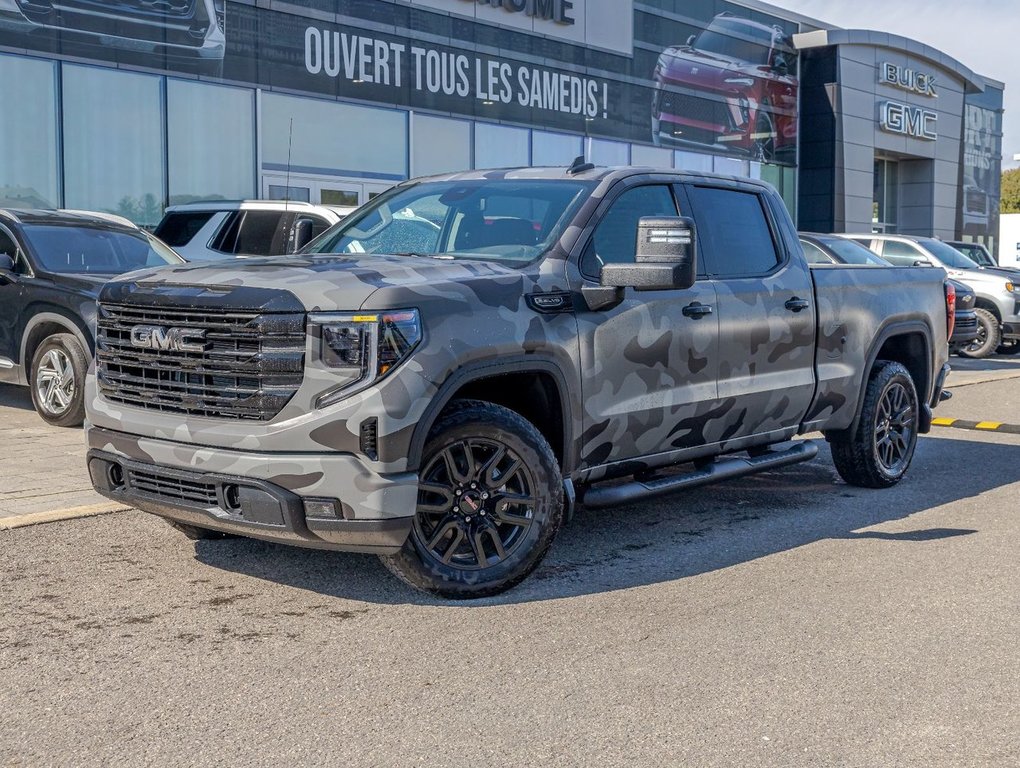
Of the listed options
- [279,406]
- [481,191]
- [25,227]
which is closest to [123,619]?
[279,406]

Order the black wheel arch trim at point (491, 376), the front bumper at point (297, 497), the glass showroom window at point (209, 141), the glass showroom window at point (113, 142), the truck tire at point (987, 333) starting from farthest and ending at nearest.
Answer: the glass showroom window at point (209, 141), the truck tire at point (987, 333), the glass showroom window at point (113, 142), the black wheel arch trim at point (491, 376), the front bumper at point (297, 497)

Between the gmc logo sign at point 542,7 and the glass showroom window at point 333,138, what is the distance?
3566 mm

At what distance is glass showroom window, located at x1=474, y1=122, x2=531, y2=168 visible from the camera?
25.0 metres

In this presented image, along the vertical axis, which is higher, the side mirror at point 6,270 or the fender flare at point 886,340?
the side mirror at point 6,270

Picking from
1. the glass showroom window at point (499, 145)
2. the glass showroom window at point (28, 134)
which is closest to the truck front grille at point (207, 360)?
the glass showroom window at point (28, 134)

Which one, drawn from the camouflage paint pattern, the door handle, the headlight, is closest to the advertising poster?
the camouflage paint pattern

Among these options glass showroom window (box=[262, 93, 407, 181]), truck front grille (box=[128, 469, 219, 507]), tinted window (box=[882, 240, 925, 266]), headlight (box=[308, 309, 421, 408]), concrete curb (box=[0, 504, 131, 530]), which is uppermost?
glass showroom window (box=[262, 93, 407, 181])

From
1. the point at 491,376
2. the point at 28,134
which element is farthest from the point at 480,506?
the point at 28,134

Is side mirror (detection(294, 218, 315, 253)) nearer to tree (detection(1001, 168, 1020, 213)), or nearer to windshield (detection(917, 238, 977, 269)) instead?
windshield (detection(917, 238, 977, 269))

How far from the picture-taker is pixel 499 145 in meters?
25.3

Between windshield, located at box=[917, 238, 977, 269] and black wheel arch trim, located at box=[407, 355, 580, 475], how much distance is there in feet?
49.4

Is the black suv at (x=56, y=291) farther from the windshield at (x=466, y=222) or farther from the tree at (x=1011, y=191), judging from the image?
the tree at (x=1011, y=191)

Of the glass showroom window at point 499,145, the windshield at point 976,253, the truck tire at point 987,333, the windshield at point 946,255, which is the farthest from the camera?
the glass showroom window at point 499,145

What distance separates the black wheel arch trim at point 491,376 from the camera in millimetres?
4924
